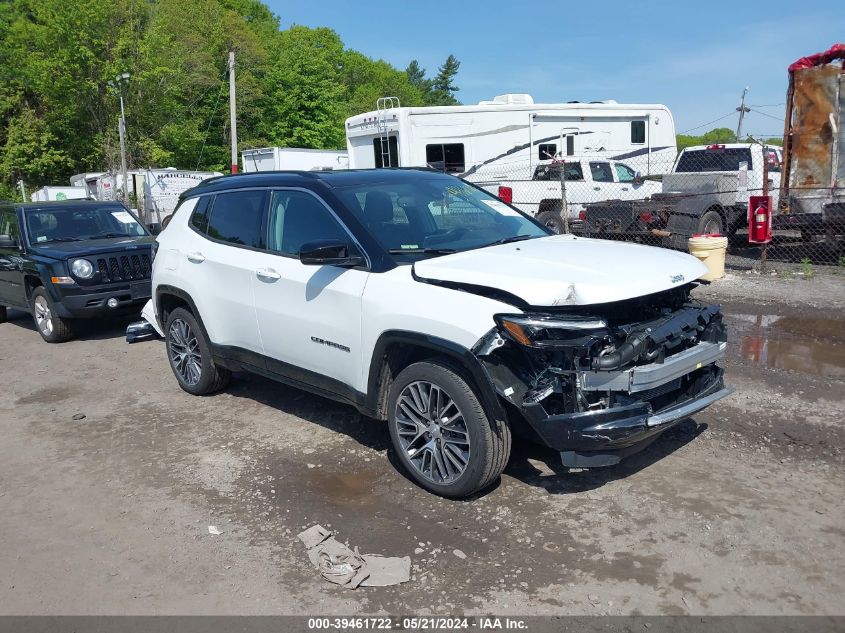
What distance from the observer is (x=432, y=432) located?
167 inches

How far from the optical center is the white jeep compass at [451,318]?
3791 mm

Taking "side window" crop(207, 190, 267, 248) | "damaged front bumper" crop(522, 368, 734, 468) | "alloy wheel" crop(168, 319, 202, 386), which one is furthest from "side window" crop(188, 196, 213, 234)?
"damaged front bumper" crop(522, 368, 734, 468)

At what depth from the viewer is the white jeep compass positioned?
379cm

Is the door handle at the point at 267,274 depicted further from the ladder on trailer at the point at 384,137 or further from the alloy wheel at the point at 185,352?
the ladder on trailer at the point at 384,137

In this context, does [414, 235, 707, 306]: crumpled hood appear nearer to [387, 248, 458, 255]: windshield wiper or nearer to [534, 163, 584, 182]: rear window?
[387, 248, 458, 255]: windshield wiper

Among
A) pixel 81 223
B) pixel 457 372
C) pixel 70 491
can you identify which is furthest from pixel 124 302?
pixel 457 372

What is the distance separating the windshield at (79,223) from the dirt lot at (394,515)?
418 centimetres

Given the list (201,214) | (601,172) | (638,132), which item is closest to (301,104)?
(638,132)

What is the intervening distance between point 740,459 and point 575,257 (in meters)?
1.71

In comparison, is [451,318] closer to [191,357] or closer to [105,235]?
[191,357]

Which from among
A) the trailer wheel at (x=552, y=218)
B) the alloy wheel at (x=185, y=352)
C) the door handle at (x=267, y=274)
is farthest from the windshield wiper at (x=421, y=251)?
the trailer wheel at (x=552, y=218)

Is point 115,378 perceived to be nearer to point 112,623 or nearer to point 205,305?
point 205,305

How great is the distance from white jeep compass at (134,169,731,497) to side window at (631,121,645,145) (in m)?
14.4

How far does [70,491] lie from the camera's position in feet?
15.5
